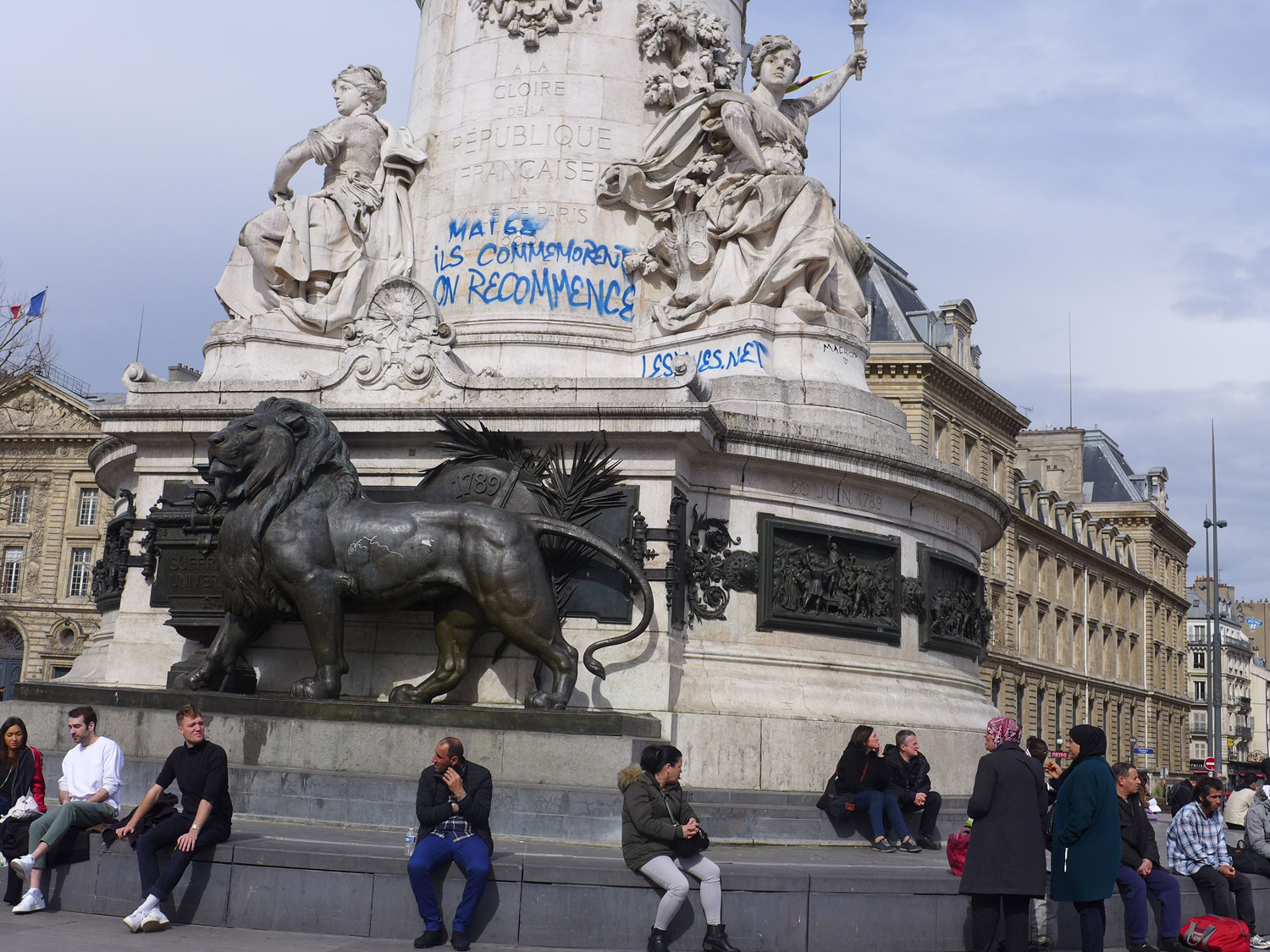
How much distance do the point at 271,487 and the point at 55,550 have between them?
6025cm

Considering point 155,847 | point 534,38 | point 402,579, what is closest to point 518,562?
point 402,579

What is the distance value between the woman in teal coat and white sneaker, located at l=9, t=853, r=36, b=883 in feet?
22.9

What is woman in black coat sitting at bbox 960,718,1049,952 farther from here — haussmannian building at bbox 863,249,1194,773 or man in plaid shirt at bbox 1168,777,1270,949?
haussmannian building at bbox 863,249,1194,773

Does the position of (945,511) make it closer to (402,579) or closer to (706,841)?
(402,579)

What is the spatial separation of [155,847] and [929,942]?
5233mm

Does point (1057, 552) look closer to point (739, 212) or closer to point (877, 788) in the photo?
point (739, 212)

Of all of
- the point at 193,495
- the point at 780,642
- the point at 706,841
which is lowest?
the point at 706,841

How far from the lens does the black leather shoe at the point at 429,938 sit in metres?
8.90

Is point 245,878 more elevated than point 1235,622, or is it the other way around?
A: point 1235,622

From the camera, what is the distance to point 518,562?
12.7 meters

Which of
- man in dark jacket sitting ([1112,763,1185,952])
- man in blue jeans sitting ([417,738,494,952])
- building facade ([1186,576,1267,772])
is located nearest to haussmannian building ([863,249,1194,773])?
building facade ([1186,576,1267,772])

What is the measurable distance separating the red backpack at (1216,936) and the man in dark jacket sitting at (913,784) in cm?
298

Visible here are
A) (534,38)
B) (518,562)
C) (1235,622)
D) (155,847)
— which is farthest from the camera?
(1235,622)

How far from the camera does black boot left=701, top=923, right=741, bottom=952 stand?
9.09 meters
